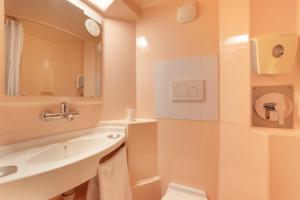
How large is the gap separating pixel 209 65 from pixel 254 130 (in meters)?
0.55

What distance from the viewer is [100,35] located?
1.30m

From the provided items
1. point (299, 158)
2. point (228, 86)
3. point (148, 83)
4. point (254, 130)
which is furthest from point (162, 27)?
point (299, 158)

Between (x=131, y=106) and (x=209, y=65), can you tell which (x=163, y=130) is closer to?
(x=131, y=106)

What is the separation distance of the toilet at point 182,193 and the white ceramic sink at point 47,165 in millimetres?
653

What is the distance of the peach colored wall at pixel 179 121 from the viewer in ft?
3.80

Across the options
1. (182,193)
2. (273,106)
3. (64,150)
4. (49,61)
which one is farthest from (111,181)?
(273,106)

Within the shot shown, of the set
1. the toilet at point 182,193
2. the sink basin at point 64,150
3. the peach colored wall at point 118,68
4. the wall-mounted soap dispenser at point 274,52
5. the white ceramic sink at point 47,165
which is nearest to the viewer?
the white ceramic sink at point 47,165

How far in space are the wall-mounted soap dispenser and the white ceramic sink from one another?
101 cm

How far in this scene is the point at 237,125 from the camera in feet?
3.23

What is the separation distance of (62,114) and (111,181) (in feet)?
1.71

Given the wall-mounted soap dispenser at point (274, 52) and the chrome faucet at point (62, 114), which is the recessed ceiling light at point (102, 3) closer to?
the chrome faucet at point (62, 114)

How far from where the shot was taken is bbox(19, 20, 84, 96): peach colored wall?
33.4 inches

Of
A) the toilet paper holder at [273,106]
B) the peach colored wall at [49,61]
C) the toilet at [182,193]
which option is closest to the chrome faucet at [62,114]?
the peach colored wall at [49,61]

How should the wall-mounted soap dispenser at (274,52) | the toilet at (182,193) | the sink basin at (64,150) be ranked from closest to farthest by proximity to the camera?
the sink basin at (64,150) → the wall-mounted soap dispenser at (274,52) → the toilet at (182,193)
